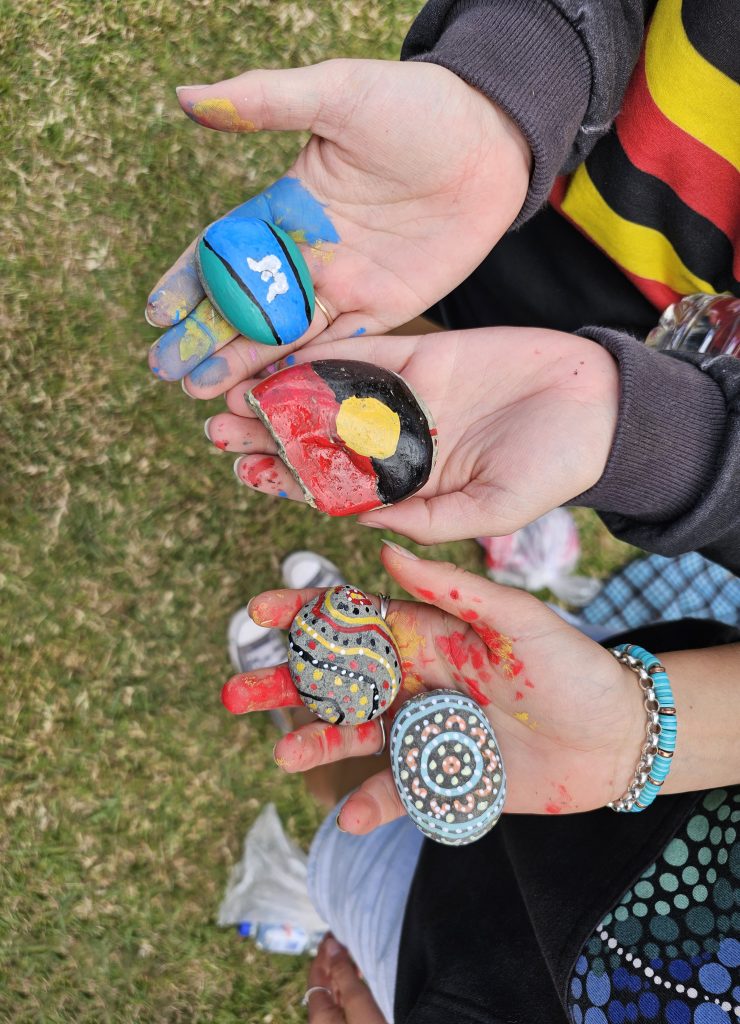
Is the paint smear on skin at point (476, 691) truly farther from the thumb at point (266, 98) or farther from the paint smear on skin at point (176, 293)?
the thumb at point (266, 98)

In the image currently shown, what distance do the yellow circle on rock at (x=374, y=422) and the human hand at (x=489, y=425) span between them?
18cm

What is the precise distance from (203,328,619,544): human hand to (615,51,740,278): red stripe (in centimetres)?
42

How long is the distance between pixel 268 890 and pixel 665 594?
1939mm

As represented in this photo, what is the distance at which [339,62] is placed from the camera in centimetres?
191

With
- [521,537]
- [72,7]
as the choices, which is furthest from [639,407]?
[72,7]

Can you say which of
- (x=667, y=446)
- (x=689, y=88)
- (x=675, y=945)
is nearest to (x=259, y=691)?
(x=675, y=945)

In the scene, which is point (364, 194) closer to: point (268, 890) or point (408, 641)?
point (408, 641)

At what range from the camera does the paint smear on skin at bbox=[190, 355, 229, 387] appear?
2168mm

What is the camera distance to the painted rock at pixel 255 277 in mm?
1979

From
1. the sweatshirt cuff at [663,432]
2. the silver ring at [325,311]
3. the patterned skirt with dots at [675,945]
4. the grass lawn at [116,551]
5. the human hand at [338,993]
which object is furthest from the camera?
the grass lawn at [116,551]

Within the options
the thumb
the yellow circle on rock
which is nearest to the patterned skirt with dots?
the yellow circle on rock

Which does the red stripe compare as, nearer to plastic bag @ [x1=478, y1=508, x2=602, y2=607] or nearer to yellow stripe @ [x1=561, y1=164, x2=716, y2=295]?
yellow stripe @ [x1=561, y1=164, x2=716, y2=295]

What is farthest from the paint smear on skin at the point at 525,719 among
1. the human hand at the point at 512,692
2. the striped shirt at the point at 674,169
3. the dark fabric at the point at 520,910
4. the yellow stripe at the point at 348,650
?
the striped shirt at the point at 674,169

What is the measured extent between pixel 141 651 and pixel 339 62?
6.64 feet
